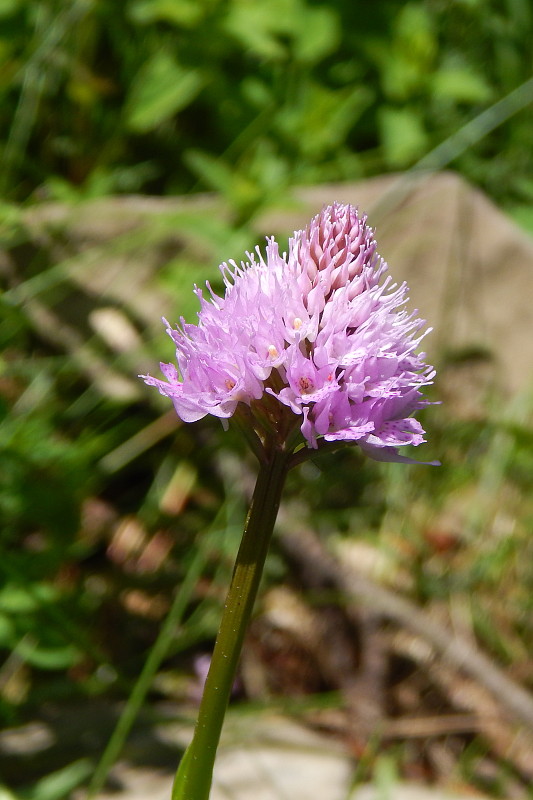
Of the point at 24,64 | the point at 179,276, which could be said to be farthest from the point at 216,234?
the point at 24,64

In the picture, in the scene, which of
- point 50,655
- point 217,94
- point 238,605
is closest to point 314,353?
point 238,605

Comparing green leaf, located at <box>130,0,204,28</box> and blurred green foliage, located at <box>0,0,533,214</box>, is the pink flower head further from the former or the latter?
green leaf, located at <box>130,0,204,28</box>

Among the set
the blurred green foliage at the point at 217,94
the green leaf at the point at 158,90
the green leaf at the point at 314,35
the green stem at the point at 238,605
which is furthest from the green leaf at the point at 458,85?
the green stem at the point at 238,605

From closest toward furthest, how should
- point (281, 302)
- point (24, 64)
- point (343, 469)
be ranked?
point (281, 302)
point (24, 64)
point (343, 469)

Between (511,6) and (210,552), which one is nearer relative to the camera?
(210,552)

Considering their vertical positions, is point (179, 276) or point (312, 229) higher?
point (312, 229)

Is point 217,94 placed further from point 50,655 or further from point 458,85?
point 50,655

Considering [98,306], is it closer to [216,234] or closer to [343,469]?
[216,234]
